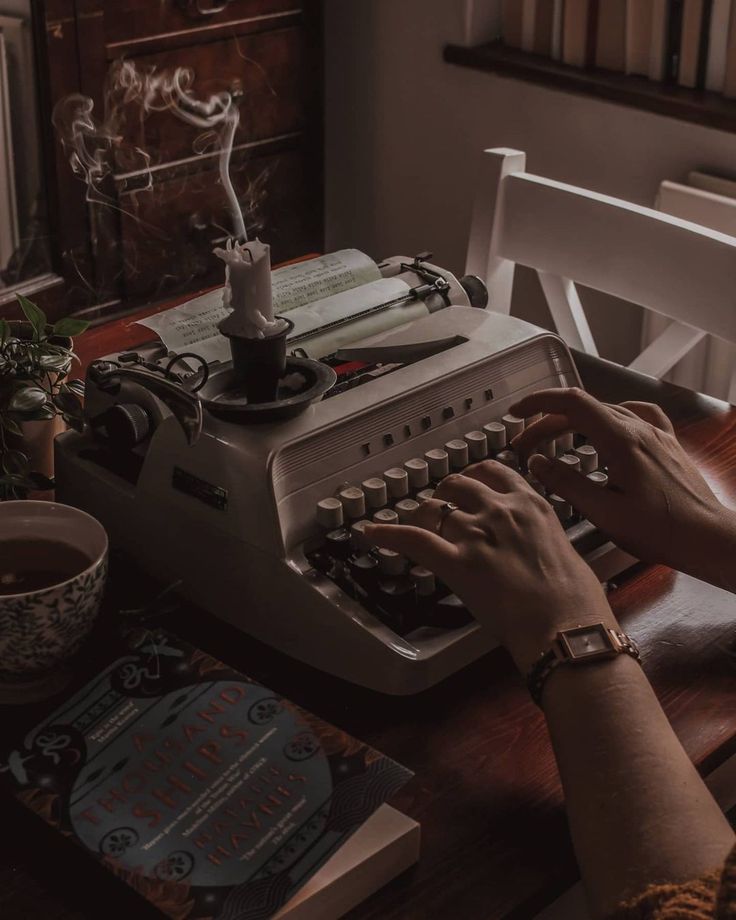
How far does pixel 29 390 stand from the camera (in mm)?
1156

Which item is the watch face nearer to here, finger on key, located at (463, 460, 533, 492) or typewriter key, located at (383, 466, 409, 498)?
finger on key, located at (463, 460, 533, 492)

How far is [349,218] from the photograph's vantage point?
3129mm

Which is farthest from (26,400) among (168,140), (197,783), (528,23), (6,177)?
(528,23)

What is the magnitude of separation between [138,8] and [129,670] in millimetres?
1795

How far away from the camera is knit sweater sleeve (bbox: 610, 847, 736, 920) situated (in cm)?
76

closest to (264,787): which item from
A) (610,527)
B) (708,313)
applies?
(610,527)

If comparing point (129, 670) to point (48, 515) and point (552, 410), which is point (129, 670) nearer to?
point (48, 515)

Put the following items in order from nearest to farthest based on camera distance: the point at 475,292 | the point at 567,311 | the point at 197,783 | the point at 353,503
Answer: the point at 197,783 < the point at 353,503 < the point at 475,292 < the point at 567,311

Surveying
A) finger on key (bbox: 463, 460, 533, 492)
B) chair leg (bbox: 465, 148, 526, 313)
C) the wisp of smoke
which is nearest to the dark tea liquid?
finger on key (bbox: 463, 460, 533, 492)

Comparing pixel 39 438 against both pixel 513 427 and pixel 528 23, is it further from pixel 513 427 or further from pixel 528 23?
pixel 528 23

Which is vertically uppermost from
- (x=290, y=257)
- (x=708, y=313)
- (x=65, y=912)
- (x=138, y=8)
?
(x=138, y=8)

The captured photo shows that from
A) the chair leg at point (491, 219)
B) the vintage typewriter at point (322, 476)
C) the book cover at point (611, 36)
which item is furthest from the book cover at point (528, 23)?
the vintage typewriter at point (322, 476)

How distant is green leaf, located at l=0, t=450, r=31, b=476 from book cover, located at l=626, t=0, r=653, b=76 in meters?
1.70

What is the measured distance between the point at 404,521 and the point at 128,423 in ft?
0.87
